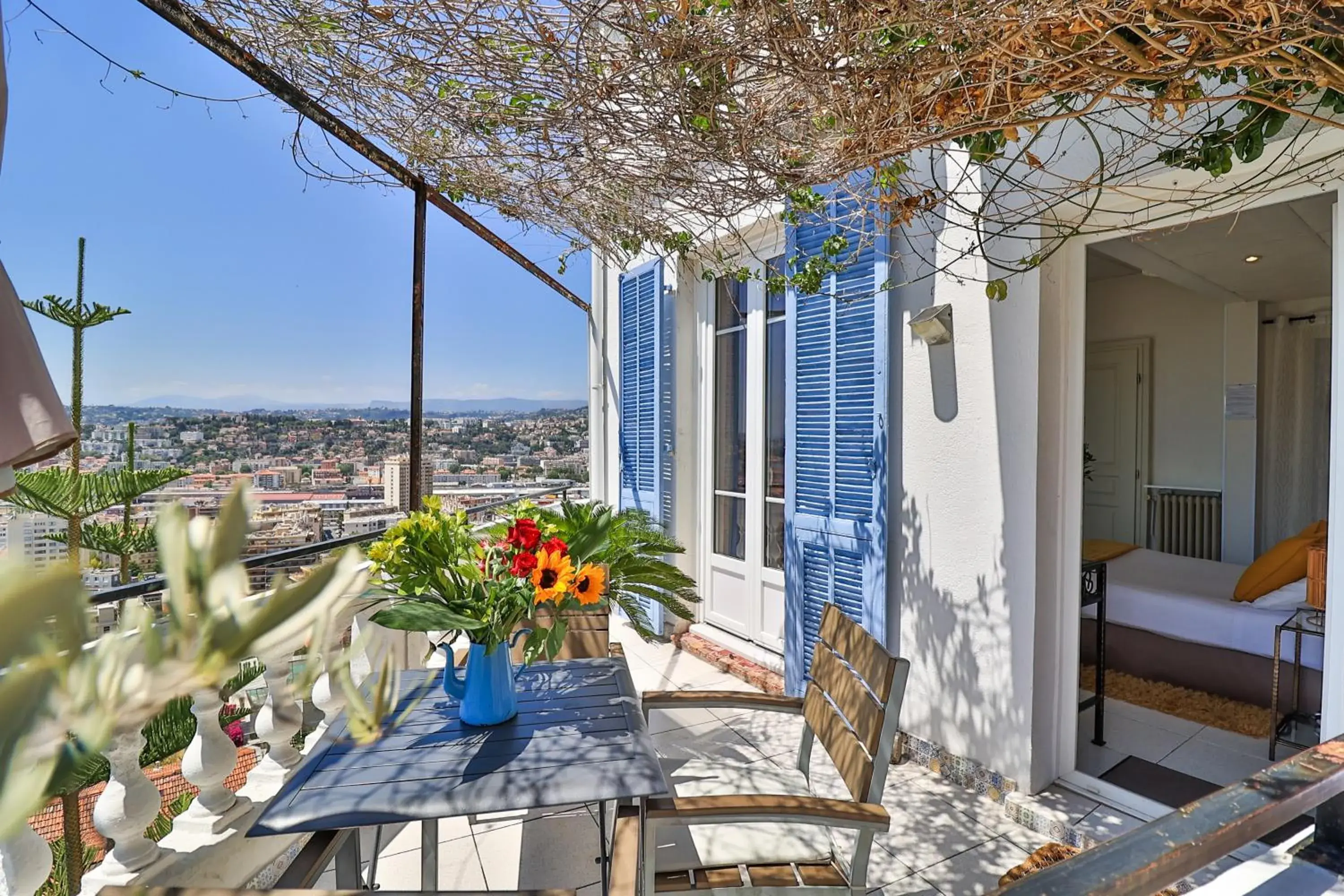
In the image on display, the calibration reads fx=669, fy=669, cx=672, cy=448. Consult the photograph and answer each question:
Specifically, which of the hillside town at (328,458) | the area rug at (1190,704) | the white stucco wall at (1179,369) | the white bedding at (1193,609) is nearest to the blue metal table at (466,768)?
the hillside town at (328,458)

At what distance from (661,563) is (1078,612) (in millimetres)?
1539

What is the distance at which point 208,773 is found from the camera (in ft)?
5.84

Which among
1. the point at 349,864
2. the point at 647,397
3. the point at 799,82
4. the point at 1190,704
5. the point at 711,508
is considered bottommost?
the point at 1190,704

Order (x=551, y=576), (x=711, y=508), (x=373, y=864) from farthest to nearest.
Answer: (x=711, y=508) < (x=373, y=864) < (x=551, y=576)

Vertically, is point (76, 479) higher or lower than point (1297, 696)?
higher

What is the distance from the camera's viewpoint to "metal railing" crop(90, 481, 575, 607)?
1.34m

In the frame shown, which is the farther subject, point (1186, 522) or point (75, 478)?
point (1186, 522)

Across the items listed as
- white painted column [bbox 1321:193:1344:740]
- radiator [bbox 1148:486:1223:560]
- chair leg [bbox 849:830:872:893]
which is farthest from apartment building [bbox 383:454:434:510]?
radiator [bbox 1148:486:1223:560]

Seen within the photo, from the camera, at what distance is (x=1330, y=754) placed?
886 mm

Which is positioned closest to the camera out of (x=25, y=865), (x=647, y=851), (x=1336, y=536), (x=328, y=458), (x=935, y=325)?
(x=25, y=865)

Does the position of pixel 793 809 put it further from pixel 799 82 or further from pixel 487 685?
pixel 799 82

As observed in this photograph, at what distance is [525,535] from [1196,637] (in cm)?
325

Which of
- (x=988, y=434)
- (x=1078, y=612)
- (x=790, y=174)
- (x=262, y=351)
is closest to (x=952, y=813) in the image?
(x=1078, y=612)

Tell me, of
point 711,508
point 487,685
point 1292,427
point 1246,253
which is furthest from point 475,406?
point 1292,427
